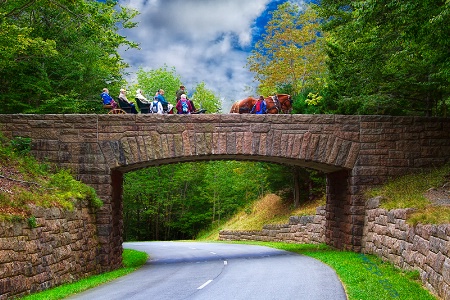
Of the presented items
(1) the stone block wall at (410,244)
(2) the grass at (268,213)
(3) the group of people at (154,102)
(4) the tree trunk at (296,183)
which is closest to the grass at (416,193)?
(1) the stone block wall at (410,244)

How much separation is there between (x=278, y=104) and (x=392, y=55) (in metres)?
6.75

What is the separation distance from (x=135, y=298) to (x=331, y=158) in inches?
406

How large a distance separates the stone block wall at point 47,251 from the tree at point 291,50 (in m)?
31.0

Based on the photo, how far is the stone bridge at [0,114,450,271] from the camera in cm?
1819

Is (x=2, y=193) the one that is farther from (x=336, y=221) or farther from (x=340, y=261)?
(x=336, y=221)

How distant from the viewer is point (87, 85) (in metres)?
28.9

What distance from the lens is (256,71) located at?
48.0 m

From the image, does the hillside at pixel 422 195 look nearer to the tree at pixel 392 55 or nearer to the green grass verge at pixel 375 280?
the green grass verge at pixel 375 280

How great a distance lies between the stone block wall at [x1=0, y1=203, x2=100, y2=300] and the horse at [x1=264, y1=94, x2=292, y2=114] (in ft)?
29.7

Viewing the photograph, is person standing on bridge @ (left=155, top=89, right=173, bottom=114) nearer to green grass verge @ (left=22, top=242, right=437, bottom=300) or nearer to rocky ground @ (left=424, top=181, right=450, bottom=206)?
green grass verge @ (left=22, top=242, right=437, bottom=300)

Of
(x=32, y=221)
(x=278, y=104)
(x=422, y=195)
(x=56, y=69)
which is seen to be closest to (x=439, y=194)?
(x=422, y=195)

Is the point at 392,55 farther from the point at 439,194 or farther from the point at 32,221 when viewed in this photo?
the point at 32,221

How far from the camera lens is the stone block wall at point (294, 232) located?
28.0 m

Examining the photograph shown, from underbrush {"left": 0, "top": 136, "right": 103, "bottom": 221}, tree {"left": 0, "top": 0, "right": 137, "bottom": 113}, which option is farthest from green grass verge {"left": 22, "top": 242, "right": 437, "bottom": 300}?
tree {"left": 0, "top": 0, "right": 137, "bottom": 113}
